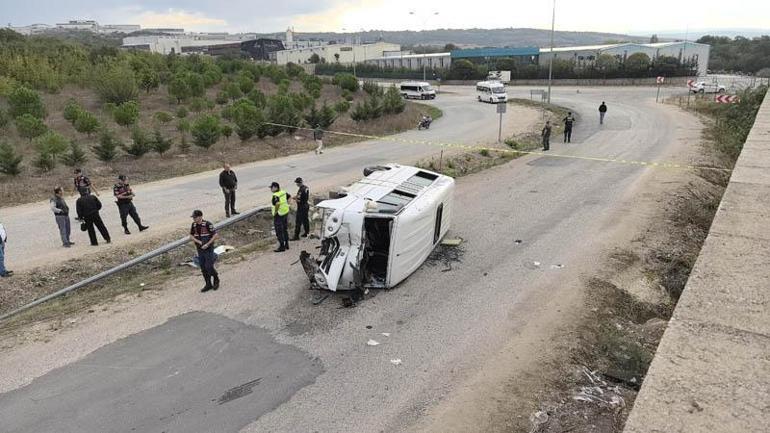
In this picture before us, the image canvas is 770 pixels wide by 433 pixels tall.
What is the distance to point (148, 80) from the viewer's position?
41031 mm

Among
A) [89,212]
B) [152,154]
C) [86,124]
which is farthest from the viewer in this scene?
[86,124]

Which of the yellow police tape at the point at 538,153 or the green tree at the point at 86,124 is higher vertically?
the green tree at the point at 86,124

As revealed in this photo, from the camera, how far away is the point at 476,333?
858 centimetres

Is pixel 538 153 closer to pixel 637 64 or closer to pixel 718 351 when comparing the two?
pixel 718 351

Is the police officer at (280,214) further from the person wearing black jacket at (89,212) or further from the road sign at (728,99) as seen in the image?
the road sign at (728,99)

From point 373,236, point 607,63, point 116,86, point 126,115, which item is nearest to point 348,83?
point 116,86

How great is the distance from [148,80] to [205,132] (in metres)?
20.8

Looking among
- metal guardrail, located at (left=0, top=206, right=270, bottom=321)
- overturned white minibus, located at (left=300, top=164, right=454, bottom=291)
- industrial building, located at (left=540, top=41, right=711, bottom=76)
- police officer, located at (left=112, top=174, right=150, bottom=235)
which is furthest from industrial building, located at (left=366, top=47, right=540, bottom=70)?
overturned white minibus, located at (left=300, top=164, right=454, bottom=291)

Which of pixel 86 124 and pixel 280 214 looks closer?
pixel 280 214

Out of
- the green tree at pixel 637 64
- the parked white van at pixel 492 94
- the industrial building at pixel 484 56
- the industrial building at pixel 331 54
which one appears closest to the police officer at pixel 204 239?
the parked white van at pixel 492 94

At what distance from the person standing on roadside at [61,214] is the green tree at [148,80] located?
31291 mm

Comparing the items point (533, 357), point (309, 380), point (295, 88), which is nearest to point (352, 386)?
point (309, 380)

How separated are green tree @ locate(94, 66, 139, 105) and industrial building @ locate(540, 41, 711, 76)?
55375 mm

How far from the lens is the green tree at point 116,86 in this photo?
35312 millimetres
